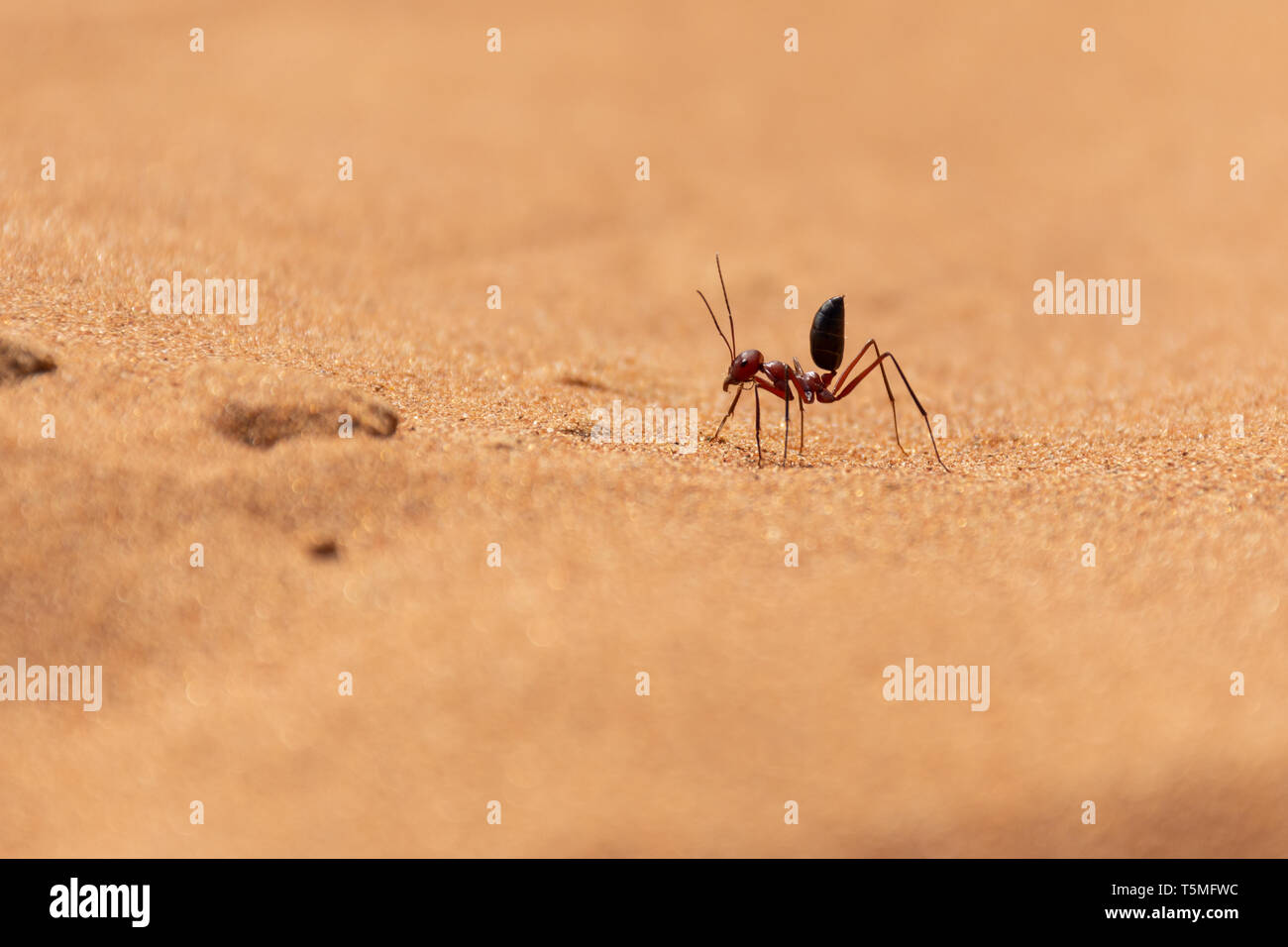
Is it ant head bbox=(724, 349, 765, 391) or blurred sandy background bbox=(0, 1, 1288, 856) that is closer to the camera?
blurred sandy background bbox=(0, 1, 1288, 856)

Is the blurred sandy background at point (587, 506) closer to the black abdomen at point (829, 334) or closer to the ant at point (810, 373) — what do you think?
the ant at point (810, 373)

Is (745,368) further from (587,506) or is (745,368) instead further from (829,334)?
(587,506)

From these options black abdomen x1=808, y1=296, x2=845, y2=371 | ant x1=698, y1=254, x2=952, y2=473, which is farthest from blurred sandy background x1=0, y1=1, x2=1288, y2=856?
black abdomen x1=808, y1=296, x2=845, y2=371

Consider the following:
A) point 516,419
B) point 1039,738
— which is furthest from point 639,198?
point 1039,738

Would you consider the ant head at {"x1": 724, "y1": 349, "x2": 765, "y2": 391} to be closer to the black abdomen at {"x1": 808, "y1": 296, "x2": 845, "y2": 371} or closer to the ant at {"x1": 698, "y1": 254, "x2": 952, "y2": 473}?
the ant at {"x1": 698, "y1": 254, "x2": 952, "y2": 473}

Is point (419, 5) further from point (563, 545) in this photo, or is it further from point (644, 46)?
point (563, 545)

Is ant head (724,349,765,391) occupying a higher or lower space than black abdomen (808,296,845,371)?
lower

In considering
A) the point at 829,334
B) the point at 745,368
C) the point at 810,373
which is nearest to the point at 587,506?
the point at 745,368
